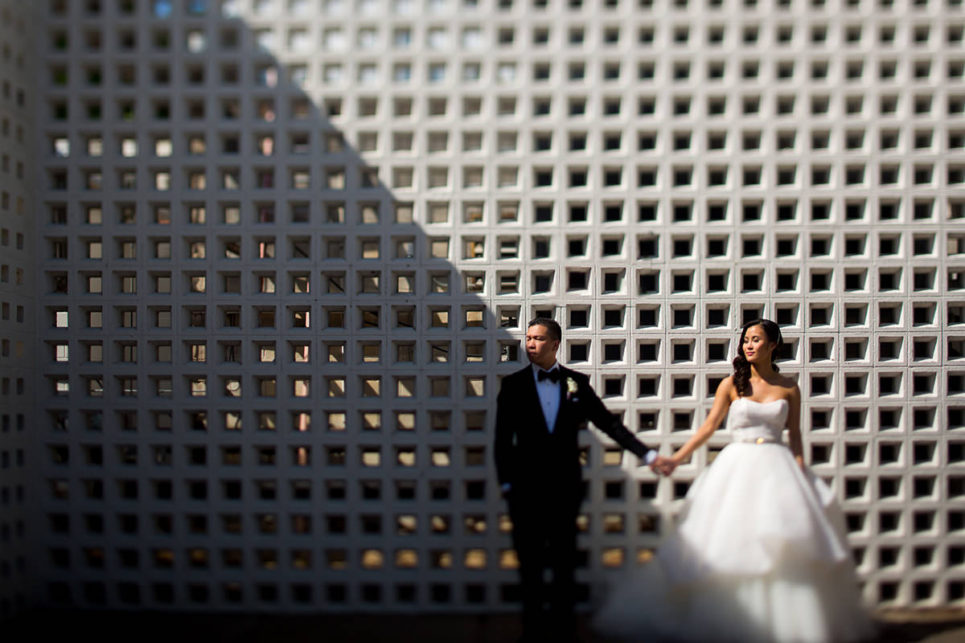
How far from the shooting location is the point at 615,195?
4719 mm

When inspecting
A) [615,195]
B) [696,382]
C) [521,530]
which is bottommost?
[521,530]

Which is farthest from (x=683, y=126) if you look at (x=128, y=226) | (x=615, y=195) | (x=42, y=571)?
(x=42, y=571)

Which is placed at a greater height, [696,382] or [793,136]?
[793,136]

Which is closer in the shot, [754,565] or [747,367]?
[754,565]

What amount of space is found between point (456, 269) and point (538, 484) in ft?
Answer: 5.60

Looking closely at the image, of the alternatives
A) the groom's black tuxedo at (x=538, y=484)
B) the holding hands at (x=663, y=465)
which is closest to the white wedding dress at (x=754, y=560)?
the holding hands at (x=663, y=465)

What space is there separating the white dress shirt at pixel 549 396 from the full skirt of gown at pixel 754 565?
107cm

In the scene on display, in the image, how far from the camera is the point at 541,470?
3.86m

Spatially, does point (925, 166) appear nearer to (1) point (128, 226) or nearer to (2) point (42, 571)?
(1) point (128, 226)

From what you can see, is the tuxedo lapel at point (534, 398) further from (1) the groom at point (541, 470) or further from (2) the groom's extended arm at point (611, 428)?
(2) the groom's extended arm at point (611, 428)

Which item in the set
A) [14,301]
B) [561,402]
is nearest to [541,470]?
[561,402]

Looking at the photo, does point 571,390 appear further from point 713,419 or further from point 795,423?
point 795,423

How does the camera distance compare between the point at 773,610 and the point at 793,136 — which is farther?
the point at 793,136

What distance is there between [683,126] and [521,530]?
3.12 meters
